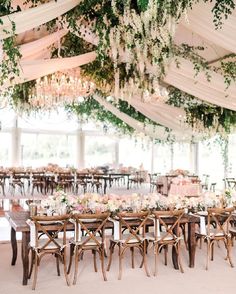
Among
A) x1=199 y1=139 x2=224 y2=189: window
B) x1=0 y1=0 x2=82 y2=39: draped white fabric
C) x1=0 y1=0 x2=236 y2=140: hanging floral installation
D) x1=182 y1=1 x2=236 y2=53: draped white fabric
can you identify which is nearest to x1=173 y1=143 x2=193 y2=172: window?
x1=199 y1=139 x2=224 y2=189: window

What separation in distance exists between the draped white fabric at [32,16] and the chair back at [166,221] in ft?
8.65

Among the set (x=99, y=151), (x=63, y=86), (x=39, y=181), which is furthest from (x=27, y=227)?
(x=99, y=151)

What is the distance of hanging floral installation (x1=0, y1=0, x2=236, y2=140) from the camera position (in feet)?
14.5

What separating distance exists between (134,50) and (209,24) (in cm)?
150

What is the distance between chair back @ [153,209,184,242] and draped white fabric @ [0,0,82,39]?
2.64 metres

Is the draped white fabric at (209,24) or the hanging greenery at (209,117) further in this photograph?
the hanging greenery at (209,117)

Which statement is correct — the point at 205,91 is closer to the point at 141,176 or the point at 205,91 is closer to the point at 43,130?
the point at 141,176

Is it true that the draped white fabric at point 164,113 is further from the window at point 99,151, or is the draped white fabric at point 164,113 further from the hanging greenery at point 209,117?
the window at point 99,151

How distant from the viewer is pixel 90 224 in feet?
16.4

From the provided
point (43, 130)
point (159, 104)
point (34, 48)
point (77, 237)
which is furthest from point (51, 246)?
point (43, 130)

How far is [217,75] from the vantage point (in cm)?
597

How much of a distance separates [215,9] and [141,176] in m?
11.4

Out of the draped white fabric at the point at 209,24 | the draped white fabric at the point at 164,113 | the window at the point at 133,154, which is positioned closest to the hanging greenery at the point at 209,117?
the draped white fabric at the point at 164,113

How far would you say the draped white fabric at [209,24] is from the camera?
14.4 ft
